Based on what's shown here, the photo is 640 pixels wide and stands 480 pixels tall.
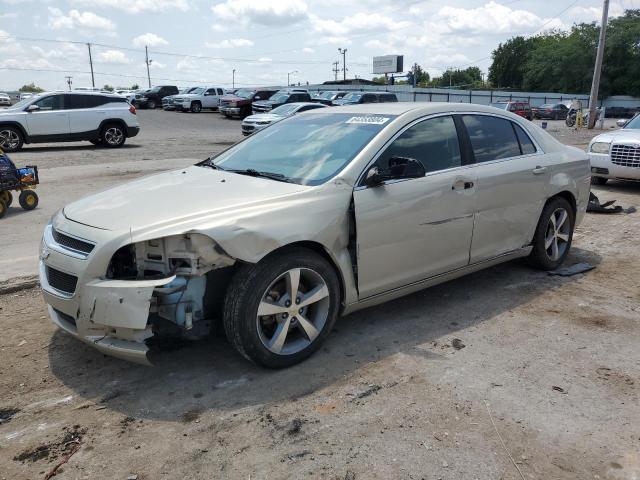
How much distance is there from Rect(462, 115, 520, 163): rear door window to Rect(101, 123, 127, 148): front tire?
15.4 m

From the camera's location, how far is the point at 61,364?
12.4 feet

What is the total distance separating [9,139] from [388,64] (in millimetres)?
59078

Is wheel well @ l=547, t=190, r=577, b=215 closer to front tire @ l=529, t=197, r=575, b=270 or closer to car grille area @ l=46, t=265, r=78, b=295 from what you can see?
front tire @ l=529, t=197, r=575, b=270

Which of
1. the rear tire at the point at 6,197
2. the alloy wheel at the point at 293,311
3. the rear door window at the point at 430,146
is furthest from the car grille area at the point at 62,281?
the rear tire at the point at 6,197

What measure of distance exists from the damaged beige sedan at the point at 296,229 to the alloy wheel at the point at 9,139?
A: 13964 millimetres

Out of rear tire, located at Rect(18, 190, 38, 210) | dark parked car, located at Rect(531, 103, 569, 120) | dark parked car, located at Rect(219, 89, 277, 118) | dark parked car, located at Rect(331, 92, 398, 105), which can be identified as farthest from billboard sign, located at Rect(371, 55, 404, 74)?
rear tire, located at Rect(18, 190, 38, 210)

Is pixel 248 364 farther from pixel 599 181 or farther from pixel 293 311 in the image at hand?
pixel 599 181

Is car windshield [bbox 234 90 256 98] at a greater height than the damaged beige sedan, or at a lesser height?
greater

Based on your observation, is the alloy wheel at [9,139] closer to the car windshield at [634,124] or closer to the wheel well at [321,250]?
the wheel well at [321,250]

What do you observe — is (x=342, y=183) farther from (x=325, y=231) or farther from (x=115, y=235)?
(x=115, y=235)

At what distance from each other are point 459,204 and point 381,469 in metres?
2.38

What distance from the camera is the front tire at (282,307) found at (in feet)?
11.1

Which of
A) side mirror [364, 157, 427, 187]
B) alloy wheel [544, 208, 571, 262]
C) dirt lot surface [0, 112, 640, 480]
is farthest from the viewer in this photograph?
alloy wheel [544, 208, 571, 262]

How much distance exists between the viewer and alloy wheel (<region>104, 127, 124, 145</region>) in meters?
18.0
